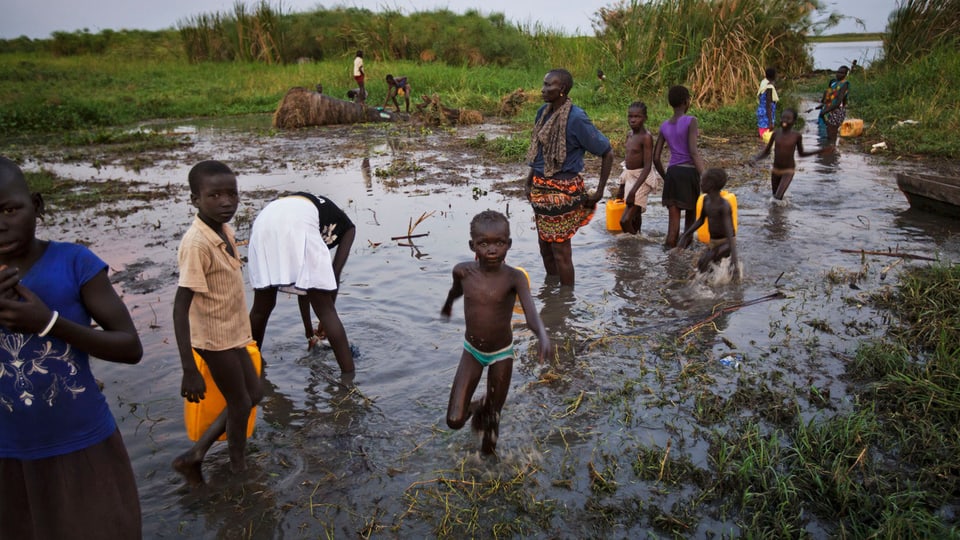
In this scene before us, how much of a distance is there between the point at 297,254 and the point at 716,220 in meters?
3.76

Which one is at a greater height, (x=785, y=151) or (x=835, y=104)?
(x=835, y=104)

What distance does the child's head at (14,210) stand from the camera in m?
1.89

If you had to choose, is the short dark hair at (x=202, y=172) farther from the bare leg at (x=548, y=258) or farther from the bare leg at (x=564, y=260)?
the bare leg at (x=548, y=258)

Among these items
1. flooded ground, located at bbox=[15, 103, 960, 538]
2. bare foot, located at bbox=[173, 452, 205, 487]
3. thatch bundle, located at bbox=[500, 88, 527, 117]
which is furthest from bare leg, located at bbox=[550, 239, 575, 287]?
thatch bundle, located at bbox=[500, 88, 527, 117]

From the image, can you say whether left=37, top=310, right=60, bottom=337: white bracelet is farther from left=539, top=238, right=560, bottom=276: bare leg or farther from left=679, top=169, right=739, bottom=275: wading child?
left=679, top=169, right=739, bottom=275: wading child

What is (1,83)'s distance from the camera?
22.0 metres

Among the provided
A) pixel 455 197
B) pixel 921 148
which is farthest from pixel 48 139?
pixel 921 148

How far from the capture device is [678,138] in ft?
20.7

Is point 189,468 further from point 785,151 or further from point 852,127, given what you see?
Result: point 852,127

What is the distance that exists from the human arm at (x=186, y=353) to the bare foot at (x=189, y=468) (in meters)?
0.51

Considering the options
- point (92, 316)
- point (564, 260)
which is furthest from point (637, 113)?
point (92, 316)

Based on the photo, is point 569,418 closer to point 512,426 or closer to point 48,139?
point 512,426

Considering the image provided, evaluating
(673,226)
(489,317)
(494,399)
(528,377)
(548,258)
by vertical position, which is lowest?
(528,377)

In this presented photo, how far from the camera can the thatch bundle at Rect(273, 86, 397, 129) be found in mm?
17344
